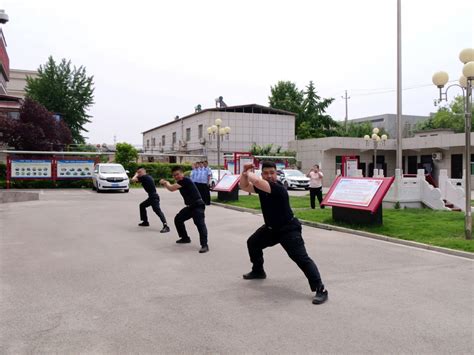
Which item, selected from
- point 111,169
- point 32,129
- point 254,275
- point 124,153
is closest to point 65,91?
point 32,129

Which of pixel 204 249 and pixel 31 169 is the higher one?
pixel 31 169

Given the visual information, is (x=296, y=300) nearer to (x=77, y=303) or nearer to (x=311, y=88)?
(x=77, y=303)

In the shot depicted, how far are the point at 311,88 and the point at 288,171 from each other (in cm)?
2926

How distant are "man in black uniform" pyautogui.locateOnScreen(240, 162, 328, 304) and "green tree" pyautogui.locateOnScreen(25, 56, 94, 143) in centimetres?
4721

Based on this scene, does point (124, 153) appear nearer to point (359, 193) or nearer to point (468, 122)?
point (359, 193)

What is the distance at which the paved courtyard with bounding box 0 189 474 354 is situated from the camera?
12.9 ft

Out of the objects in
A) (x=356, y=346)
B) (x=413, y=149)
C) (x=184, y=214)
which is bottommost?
(x=356, y=346)

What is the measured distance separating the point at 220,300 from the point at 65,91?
48612mm

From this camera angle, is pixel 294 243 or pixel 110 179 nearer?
pixel 294 243

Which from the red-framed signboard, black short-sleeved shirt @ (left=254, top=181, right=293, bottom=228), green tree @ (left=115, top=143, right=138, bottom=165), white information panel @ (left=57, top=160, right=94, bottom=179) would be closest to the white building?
green tree @ (left=115, top=143, right=138, bottom=165)

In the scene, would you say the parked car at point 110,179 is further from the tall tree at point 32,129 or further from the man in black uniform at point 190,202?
the man in black uniform at point 190,202

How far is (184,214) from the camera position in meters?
8.70

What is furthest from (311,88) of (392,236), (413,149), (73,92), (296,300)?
(296,300)

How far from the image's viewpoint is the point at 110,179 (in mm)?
24062
